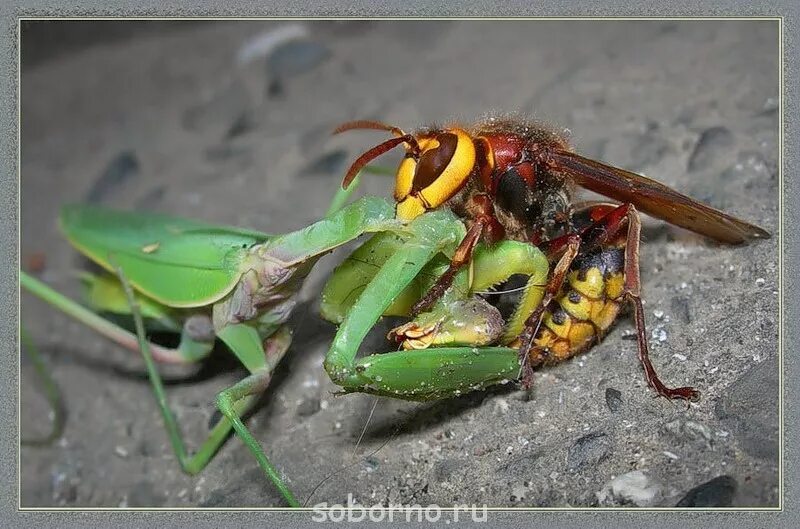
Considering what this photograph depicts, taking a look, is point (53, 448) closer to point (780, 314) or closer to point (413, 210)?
point (413, 210)

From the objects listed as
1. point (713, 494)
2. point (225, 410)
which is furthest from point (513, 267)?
point (225, 410)

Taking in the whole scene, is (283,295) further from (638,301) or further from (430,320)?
(638,301)

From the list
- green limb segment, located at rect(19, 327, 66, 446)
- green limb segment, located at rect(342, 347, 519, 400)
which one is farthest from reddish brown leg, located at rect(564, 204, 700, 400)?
green limb segment, located at rect(19, 327, 66, 446)

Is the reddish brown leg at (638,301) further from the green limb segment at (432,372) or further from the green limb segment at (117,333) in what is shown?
the green limb segment at (117,333)

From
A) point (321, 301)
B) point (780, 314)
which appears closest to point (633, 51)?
point (780, 314)

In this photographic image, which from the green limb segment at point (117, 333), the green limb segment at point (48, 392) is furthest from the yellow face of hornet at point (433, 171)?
the green limb segment at point (48, 392)
